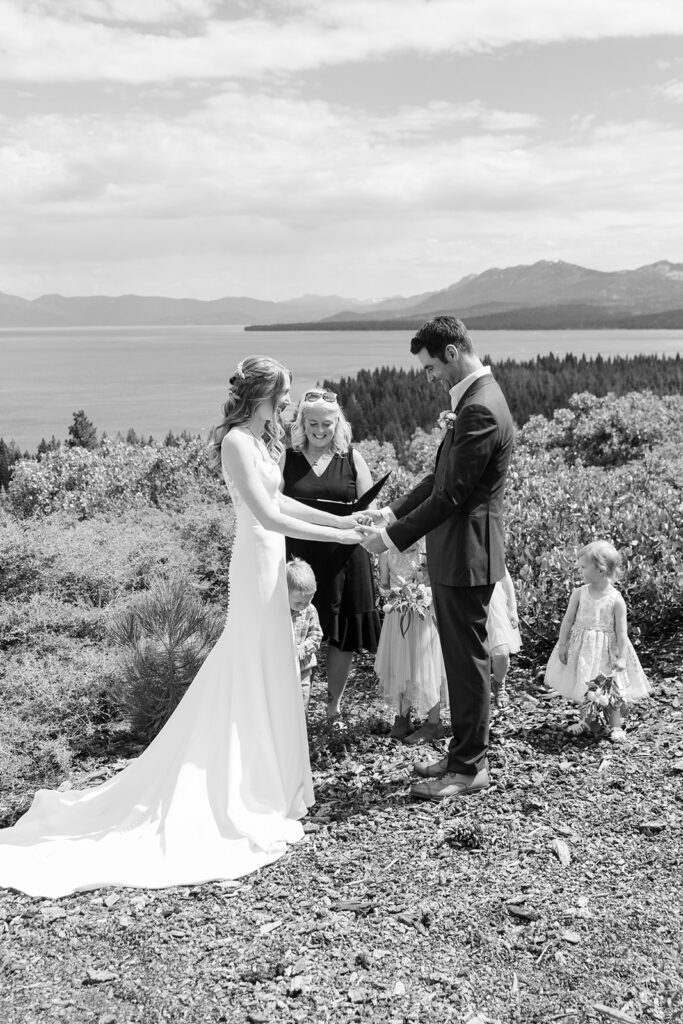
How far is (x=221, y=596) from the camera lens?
907 centimetres

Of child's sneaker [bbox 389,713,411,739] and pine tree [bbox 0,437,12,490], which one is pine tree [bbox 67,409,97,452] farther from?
child's sneaker [bbox 389,713,411,739]

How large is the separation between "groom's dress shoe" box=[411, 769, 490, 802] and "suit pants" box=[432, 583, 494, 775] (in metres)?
0.04

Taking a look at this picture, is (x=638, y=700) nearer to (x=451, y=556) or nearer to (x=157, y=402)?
(x=451, y=556)

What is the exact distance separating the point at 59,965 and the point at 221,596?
5.36m

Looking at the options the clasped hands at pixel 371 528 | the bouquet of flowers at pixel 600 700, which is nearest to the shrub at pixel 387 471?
the clasped hands at pixel 371 528

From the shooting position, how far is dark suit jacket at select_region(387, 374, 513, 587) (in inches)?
194

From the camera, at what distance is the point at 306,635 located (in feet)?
19.3

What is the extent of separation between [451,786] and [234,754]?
131 cm

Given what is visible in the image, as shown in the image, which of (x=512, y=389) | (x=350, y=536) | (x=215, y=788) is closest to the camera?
(x=215, y=788)

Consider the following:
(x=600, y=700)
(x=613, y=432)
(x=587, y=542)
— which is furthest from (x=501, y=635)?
(x=613, y=432)

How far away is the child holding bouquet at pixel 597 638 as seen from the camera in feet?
19.2

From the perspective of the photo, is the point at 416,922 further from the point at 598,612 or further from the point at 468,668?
the point at 598,612

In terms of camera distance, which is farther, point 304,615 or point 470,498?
point 304,615

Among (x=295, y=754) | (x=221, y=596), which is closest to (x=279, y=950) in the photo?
(x=295, y=754)
